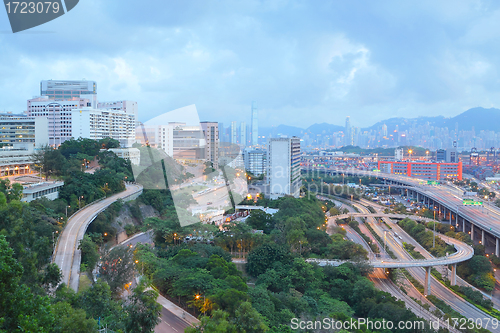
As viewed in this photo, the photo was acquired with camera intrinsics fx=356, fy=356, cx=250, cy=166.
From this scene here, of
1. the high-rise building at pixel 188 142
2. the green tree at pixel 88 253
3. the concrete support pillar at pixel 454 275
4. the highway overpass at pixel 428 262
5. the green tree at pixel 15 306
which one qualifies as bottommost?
the concrete support pillar at pixel 454 275

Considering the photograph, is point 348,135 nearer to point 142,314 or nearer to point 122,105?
point 122,105

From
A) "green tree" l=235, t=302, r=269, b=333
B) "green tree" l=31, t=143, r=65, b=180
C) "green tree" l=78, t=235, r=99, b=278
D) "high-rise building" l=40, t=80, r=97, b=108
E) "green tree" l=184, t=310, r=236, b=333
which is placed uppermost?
"high-rise building" l=40, t=80, r=97, b=108

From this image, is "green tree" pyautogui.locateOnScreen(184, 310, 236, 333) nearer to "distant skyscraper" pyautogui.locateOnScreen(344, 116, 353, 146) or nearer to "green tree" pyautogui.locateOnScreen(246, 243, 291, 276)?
"green tree" pyautogui.locateOnScreen(246, 243, 291, 276)

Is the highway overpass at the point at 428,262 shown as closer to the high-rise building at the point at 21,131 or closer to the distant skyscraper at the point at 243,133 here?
the high-rise building at the point at 21,131

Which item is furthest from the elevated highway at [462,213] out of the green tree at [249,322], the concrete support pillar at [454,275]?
the green tree at [249,322]

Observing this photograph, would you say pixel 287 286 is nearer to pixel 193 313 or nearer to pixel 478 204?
pixel 193 313

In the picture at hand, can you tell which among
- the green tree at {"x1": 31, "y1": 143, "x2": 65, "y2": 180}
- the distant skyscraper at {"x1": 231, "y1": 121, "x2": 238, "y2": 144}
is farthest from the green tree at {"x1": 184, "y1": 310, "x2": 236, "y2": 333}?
the distant skyscraper at {"x1": 231, "y1": 121, "x2": 238, "y2": 144}

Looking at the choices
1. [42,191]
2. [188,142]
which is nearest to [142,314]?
[42,191]
